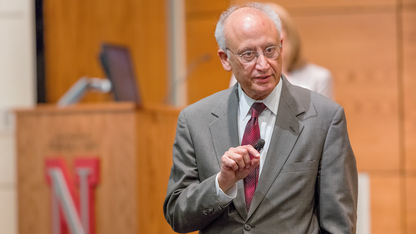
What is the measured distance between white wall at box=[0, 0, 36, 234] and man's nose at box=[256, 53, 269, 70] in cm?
318

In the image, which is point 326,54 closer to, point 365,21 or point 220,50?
point 365,21

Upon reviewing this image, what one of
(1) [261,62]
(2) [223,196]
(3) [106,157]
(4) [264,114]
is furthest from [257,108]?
Answer: (3) [106,157]

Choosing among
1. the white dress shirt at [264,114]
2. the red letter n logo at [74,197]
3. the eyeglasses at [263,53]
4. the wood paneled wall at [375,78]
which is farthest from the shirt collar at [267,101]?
the wood paneled wall at [375,78]

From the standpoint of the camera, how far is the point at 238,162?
114 cm

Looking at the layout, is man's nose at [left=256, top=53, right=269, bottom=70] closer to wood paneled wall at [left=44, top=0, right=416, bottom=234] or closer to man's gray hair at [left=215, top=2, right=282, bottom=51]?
man's gray hair at [left=215, top=2, right=282, bottom=51]

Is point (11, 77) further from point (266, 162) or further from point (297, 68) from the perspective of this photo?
point (266, 162)

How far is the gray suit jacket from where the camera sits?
4.12ft

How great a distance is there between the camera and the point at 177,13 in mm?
4203

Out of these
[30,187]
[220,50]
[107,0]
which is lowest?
[30,187]

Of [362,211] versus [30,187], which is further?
[362,211]

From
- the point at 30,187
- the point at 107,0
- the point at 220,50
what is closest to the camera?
the point at 220,50

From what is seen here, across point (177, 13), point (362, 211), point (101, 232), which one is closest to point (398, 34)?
point (362, 211)

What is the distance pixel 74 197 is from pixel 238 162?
5.42 feet

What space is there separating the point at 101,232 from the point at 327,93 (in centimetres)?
144
